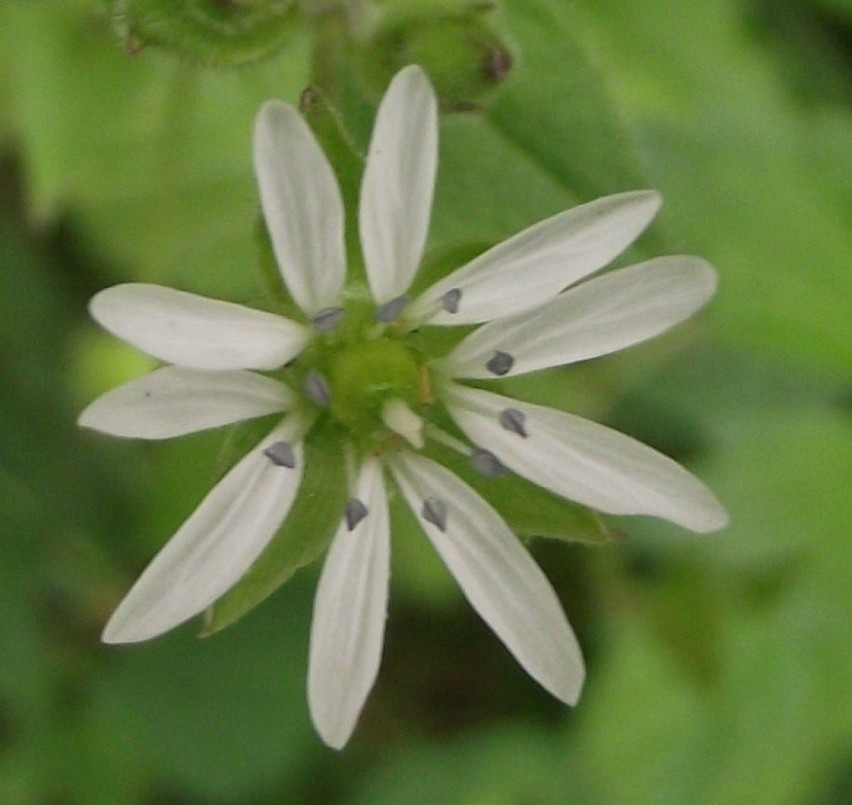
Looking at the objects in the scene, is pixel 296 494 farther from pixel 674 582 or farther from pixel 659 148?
pixel 674 582

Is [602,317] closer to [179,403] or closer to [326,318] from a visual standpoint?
[326,318]

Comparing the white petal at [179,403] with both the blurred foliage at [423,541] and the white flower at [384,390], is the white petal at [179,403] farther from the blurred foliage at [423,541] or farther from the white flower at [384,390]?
the blurred foliage at [423,541]

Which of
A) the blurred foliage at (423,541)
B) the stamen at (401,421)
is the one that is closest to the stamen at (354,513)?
the stamen at (401,421)

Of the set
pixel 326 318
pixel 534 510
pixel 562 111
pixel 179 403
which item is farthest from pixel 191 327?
pixel 562 111

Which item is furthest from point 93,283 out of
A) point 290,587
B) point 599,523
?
point 599,523

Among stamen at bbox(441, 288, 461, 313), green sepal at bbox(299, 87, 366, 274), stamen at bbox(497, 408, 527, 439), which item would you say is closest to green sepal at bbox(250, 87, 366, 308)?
green sepal at bbox(299, 87, 366, 274)

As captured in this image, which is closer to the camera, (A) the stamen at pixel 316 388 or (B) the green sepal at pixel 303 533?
(B) the green sepal at pixel 303 533
